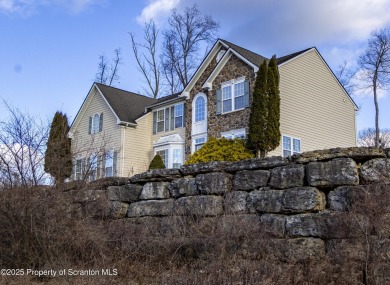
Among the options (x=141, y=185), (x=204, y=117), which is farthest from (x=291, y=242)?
(x=204, y=117)

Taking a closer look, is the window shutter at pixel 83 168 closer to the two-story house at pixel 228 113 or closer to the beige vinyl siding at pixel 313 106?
the two-story house at pixel 228 113

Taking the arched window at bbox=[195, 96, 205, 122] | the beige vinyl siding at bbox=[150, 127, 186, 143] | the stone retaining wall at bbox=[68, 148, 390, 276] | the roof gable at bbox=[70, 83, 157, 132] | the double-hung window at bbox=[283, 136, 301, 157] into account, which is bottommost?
the stone retaining wall at bbox=[68, 148, 390, 276]

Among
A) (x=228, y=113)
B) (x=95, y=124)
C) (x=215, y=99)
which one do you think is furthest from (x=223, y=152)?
(x=95, y=124)

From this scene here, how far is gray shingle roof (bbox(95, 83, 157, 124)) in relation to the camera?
2548 centimetres

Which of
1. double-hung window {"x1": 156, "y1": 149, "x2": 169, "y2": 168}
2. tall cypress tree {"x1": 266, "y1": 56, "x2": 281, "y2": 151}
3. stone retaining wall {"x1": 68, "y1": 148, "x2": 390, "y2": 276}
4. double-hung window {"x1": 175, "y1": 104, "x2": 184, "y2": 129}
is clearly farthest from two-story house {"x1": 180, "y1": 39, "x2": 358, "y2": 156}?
stone retaining wall {"x1": 68, "y1": 148, "x2": 390, "y2": 276}

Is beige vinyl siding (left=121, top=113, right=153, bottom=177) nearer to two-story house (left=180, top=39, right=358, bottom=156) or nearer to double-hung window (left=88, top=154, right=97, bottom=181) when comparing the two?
two-story house (left=180, top=39, right=358, bottom=156)

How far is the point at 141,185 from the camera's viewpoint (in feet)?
30.5

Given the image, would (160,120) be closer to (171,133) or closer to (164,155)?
(171,133)

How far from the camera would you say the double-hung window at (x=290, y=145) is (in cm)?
1931

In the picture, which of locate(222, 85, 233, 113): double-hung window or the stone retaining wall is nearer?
the stone retaining wall

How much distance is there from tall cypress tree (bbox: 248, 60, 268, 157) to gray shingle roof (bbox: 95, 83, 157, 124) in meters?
8.93

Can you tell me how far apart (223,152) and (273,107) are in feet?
9.16

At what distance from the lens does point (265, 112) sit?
1803cm

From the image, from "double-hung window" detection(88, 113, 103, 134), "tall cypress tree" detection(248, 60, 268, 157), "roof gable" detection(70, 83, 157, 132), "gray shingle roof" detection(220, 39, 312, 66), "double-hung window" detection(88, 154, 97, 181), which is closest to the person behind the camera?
"double-hung window" detection(88, 154, 97, 181)
